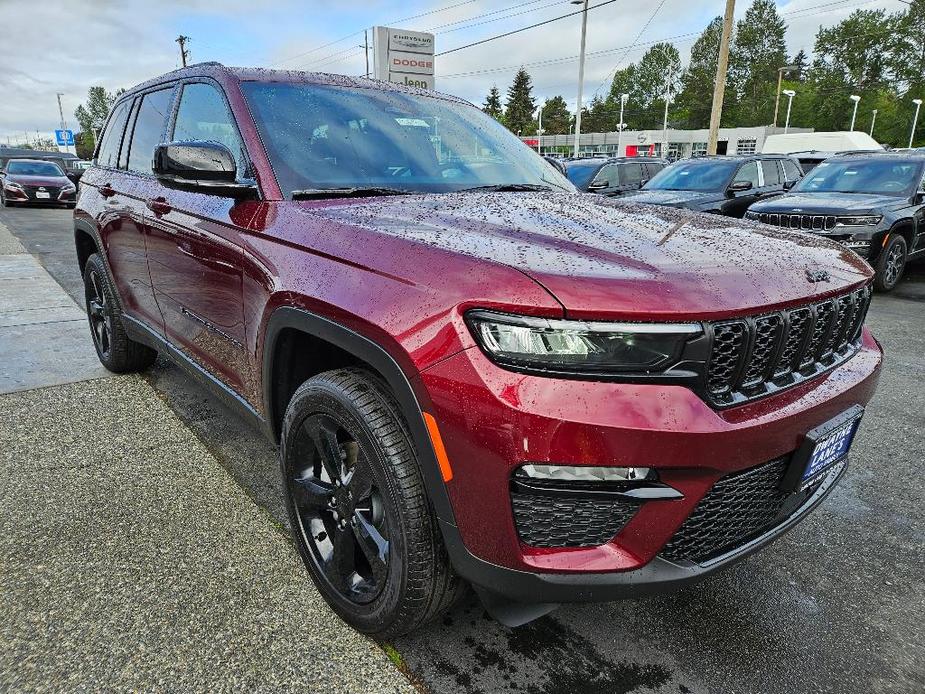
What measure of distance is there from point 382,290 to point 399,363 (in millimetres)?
220

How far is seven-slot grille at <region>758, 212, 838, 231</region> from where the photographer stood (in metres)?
7.50

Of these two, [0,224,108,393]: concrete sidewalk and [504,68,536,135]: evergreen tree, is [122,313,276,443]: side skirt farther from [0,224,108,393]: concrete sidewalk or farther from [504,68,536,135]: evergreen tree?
[504,68,536,135]: evergreen tree

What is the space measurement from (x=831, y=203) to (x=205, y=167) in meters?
7.80

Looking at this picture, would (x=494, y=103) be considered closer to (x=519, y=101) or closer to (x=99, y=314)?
(x=519, y=101)

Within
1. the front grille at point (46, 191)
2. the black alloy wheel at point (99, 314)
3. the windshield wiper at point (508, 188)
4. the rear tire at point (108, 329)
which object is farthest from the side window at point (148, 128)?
the front grille at point (46, 191)

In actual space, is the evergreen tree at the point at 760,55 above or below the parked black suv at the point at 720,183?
above

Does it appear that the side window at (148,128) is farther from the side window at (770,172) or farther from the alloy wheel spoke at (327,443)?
the side window at (770,172)

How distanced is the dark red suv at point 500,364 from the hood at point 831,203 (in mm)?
6231

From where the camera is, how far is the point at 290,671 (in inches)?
73.3

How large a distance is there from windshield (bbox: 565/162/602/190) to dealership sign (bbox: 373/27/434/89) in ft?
31.0

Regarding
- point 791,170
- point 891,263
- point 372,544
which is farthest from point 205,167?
point 791,170

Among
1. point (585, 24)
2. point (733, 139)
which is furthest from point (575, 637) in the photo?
point (733, 139)

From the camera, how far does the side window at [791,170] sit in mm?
11383

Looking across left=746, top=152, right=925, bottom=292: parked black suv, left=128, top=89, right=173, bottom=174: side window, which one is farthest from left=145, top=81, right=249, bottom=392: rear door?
left=746, top=152, right=925, bottom=292: parked black suv
